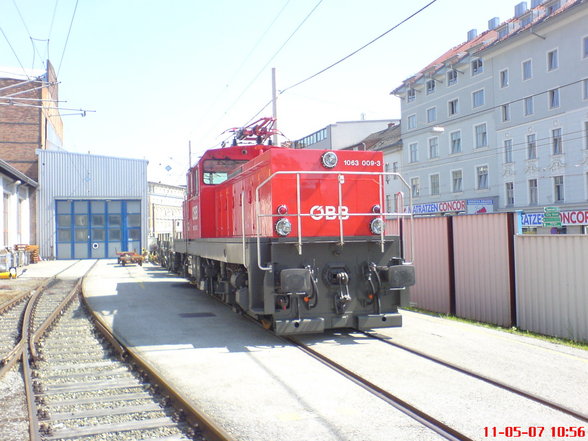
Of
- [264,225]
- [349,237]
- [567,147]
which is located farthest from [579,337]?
[567,147]

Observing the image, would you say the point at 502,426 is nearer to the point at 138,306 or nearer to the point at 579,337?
the point at 579,337

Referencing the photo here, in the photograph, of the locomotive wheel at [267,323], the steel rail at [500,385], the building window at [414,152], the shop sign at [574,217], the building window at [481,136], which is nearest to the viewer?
the steel rail at [500,385]

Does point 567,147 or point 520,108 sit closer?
point 567,147

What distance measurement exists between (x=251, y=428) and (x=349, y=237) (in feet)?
13.0

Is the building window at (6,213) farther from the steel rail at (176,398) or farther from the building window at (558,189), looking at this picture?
the building window at (558,189)

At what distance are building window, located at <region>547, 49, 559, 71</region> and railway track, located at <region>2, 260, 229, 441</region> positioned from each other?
31.3 m

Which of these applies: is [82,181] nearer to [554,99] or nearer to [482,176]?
[482,176]

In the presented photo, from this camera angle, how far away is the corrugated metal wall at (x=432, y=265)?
11.1 meters

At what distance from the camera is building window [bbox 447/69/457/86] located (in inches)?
1558

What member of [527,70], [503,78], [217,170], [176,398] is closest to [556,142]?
[527,70]

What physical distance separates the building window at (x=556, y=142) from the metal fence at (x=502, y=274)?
75.7ft

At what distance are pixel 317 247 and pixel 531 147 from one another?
29.7 m

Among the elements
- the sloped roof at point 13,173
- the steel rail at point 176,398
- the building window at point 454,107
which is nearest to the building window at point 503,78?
the building window at point 454,107

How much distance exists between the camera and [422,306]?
11945mm
